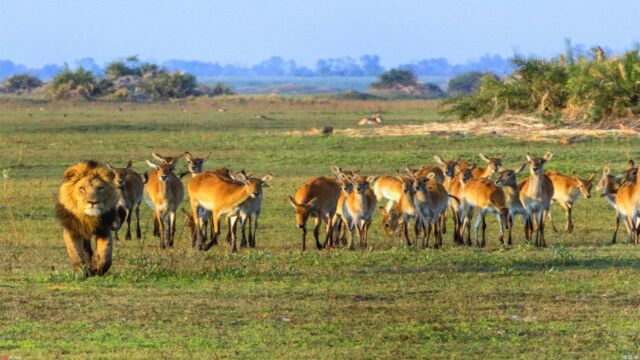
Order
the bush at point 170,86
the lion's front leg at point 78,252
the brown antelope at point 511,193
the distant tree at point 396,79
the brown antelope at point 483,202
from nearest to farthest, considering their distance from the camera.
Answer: the lion's front leg at point 78,252
the brown antelope at point 483,202
the brown antelope at point 511,193
the bush at point 170,86
the distant tree at point 396,79

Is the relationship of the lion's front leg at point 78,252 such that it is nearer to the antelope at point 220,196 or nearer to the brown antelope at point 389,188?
the antelope at point 220,196

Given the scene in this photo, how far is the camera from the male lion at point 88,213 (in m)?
12.6

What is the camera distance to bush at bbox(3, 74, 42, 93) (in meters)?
98.4

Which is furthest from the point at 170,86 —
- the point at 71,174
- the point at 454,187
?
the point at 71,174

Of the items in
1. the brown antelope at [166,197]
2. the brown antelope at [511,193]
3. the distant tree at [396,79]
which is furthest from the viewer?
the distant tree at [396,79]

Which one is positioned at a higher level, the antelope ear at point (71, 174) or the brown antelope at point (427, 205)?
the antelope ear at point (71, 174)

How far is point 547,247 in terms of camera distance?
1642 cm

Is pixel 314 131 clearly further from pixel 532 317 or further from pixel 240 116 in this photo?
pixel 532 317

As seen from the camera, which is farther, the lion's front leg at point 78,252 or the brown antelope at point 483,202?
the brown antelope at point 483,202

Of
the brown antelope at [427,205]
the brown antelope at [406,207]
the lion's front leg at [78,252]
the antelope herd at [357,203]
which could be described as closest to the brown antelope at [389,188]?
the antelope herd at [357,203]

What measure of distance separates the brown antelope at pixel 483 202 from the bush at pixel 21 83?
3298 inches

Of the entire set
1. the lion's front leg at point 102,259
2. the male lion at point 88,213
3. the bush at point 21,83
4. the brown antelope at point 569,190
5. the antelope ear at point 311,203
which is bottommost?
the bush at point 21,83

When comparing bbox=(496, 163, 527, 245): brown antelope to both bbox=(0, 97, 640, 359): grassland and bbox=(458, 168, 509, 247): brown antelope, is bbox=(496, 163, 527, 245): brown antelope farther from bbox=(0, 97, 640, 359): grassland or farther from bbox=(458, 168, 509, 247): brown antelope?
bbox=(0, 97, 640, 359): grassland

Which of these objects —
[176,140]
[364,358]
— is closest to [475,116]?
[176,140]
